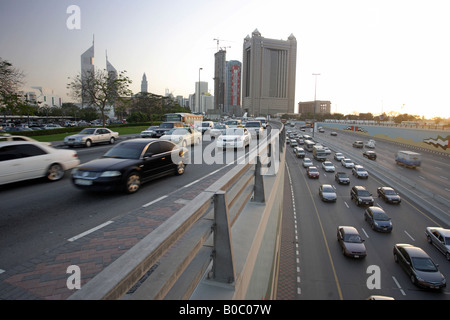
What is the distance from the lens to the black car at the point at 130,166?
7566mm

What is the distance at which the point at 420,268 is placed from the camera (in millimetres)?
17125

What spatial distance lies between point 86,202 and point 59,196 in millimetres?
1168

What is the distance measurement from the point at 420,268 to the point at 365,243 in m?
5.82

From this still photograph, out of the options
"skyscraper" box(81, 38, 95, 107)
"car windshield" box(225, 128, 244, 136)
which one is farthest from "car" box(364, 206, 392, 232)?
"skyscraper" box(81, 38, 95, 107)

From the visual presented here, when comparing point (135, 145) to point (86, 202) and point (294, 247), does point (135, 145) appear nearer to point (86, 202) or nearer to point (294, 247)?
point (86, 202)

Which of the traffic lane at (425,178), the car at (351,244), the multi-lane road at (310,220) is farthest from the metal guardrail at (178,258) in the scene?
the traffic lane at (425,178)

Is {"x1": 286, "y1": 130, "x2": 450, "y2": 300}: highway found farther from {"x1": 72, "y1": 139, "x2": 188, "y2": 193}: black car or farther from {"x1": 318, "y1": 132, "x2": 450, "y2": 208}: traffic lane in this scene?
{"x1": 72, "y1": 139, "x2": 188, "y2": 193}: black car

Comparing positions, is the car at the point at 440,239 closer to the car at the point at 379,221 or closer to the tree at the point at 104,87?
the car at the point at 379,221

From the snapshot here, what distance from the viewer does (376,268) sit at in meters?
19.1

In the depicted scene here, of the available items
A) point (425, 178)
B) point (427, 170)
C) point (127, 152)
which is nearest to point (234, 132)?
point (127, 152)

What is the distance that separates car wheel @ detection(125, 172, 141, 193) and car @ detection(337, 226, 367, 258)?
1798cm
